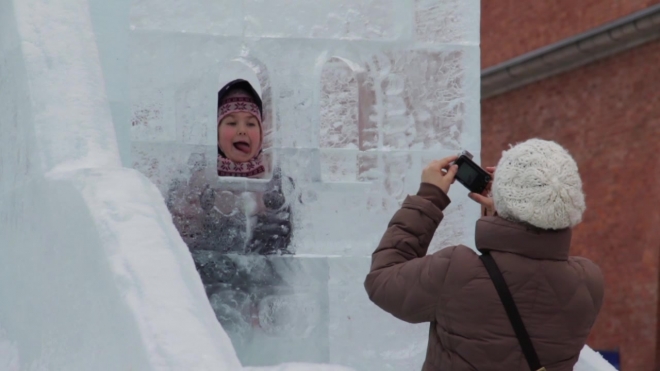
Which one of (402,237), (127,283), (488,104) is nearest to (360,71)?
(402,237)

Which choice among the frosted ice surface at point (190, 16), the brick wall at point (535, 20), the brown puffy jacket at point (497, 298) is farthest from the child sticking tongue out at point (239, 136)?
the brick wall at point (535, 20)

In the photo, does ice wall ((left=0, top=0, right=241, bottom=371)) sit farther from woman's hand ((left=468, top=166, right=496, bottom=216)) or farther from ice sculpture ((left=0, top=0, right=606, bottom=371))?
woman's hand ((left=468, top=166, right=496, bottom=216))

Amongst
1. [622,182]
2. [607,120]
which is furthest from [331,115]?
[607,120]

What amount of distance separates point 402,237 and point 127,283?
0.74 meters

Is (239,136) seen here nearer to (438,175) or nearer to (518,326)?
(438,175)

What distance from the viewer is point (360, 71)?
4359 mm

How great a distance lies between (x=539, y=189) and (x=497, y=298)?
30 centimetres

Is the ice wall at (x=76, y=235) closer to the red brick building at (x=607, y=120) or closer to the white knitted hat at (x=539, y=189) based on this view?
the white knitted hat at (x=539, y=189)

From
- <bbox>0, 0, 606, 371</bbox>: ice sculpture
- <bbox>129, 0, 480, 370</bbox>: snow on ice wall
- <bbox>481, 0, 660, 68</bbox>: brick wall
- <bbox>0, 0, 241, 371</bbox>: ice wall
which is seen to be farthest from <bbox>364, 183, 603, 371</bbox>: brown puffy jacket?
<bbox>481, 0, 660, 68</bbox>: brick wall

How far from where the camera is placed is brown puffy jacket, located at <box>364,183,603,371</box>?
2.78m

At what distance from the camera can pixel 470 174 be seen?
324cm

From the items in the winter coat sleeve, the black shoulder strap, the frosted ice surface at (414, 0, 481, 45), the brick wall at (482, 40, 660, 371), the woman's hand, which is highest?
the frosted ice surface at (414, 0, 481, 45)

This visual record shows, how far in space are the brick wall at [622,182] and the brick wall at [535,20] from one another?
19.4 inches

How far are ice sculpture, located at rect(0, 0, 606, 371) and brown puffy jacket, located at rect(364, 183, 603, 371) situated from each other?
1.03 metres
